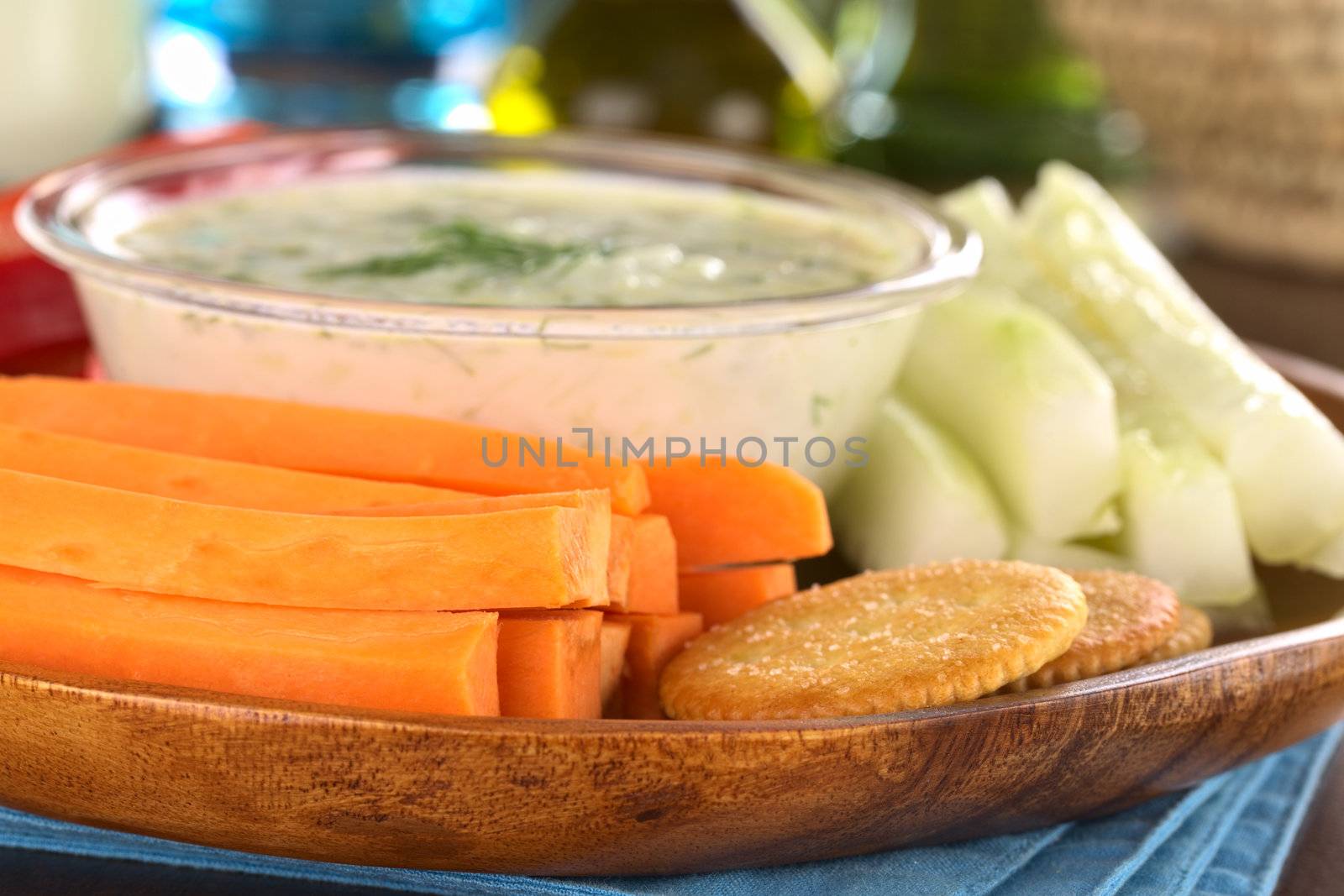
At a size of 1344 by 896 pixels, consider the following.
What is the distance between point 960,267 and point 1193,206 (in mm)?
2294

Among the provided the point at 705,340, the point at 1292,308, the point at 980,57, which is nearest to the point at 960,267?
the point at 705,340

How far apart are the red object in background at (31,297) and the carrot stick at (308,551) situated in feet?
2.87

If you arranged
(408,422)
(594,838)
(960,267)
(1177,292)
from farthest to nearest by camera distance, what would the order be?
(1177,292) < (960,267) < (408,422) < (594,838)

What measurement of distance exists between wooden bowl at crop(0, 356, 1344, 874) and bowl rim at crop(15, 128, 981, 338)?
1.37 feet

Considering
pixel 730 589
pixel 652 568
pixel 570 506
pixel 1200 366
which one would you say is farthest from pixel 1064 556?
pixel 570 506

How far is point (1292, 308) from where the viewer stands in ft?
10.4

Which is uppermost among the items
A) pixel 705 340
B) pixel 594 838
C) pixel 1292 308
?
pixel 705 340

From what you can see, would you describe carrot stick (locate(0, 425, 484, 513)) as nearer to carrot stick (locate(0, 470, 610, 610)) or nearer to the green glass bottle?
carrot stick (locate(0, 470, 610, 610))

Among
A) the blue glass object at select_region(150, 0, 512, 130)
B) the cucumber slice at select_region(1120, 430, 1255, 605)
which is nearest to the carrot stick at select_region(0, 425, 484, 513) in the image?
the cucumber slice at select_region(1120, 430, 1255, 605)

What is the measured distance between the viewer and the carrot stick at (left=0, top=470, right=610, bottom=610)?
1.09 metres

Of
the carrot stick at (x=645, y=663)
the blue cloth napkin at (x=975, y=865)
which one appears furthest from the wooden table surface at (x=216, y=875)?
the carrot stick at (x=645, y=663)

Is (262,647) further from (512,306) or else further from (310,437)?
(512,306)

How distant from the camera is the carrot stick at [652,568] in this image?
1.25 m

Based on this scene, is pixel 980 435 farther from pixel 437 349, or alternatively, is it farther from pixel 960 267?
pixel 437 349
